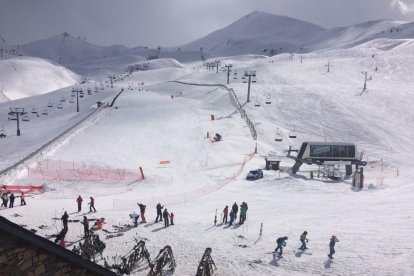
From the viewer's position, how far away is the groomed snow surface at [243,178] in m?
19.4

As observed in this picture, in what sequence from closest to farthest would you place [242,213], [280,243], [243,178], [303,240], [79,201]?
[280,243] < [303,240] < [242,213] < [79,201] < [243,178]

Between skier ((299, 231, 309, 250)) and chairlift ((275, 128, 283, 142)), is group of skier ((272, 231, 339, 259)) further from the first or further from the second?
chairlift ((275, 128, 283, 142))

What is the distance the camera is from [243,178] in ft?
121

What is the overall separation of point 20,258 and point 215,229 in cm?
1666

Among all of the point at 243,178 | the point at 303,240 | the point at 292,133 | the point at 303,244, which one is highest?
the point at 292,133

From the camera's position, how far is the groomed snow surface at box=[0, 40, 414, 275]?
63.6 feet

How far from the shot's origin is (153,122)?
196ft

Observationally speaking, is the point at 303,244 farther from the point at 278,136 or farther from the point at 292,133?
the point at 292,133

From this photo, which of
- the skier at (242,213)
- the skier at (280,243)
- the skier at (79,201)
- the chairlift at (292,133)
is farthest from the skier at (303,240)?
the chairlift at (292,133)

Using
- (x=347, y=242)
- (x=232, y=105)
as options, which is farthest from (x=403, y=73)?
(x=347, y=242)

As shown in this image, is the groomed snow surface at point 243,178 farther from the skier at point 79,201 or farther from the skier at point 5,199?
the skier at point 5,199

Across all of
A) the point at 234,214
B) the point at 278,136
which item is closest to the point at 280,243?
the point at 234,214

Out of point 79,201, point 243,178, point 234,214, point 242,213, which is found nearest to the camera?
point 234,214

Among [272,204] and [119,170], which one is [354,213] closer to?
[272,204]
